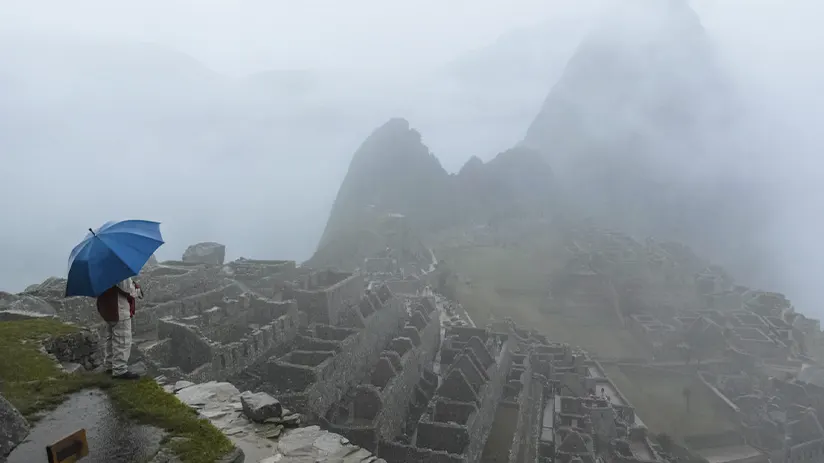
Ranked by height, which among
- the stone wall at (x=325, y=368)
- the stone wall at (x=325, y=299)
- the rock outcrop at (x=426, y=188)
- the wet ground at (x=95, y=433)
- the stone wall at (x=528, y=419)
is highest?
the rock outcrop at (x=426, y=188)

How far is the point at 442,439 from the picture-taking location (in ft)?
65.6

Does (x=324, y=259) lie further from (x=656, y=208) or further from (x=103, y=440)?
(x=656, y=208)

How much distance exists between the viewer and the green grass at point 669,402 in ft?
110

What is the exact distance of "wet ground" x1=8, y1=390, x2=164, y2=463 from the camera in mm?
6391

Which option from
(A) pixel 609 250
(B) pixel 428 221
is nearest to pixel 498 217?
(B) pixel 428 221

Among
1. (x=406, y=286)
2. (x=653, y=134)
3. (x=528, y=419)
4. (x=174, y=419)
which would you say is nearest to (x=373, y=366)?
(x=528, y=419)

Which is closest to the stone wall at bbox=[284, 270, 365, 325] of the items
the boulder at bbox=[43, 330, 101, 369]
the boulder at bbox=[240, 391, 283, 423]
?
the boulder at bbox=[43, 330, 101, 369]

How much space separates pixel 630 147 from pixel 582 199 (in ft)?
89.5

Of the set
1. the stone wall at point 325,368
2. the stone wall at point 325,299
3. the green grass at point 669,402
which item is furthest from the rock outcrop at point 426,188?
the stone wall at point 325,368

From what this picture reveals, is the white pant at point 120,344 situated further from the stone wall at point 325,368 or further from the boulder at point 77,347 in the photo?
the stone wall at point 325,368

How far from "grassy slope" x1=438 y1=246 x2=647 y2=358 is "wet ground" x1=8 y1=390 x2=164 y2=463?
125ft

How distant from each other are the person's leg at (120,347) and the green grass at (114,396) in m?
0.22

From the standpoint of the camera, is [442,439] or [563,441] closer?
[442,439]

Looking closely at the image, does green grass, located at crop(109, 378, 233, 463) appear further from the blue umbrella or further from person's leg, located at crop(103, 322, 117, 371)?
the blue umbrella
